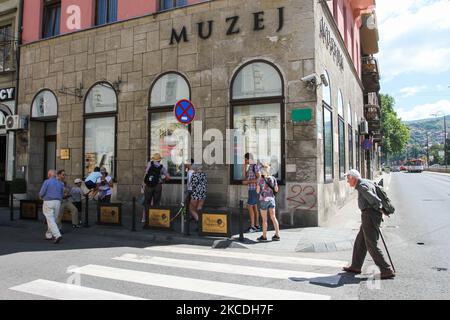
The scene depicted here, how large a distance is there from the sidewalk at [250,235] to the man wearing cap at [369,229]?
194 cm

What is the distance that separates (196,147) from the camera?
11586 millimetres

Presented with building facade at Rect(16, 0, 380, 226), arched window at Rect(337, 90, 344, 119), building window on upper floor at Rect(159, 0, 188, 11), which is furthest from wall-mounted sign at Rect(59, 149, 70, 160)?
arched window at Rect(337, 90, 344, 119)

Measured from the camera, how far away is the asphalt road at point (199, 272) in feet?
15.7

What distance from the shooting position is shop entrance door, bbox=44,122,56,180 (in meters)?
15.6

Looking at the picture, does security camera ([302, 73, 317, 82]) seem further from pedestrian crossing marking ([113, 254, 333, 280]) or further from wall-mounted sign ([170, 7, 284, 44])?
pedestrian crossing marking ([113, 254, 333, 280])

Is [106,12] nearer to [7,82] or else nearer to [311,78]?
[7,82]

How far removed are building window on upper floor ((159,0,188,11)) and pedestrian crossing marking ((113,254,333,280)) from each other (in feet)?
30.0

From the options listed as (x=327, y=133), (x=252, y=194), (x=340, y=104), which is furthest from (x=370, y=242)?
(x=340, y=104)

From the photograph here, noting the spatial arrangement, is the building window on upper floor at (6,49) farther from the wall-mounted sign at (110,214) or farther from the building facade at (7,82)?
the wall-mounted sign at (110,214)

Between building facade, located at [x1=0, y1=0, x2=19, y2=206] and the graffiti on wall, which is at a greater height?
building facade, located at [x1=0, y1=0, x2=19, y2=206]

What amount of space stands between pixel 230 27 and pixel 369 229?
8000mm

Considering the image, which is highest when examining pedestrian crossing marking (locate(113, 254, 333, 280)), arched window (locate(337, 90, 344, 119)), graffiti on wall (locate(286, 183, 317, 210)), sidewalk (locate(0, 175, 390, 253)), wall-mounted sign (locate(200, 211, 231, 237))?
arched window (locate(337, 90, 344, 119))
